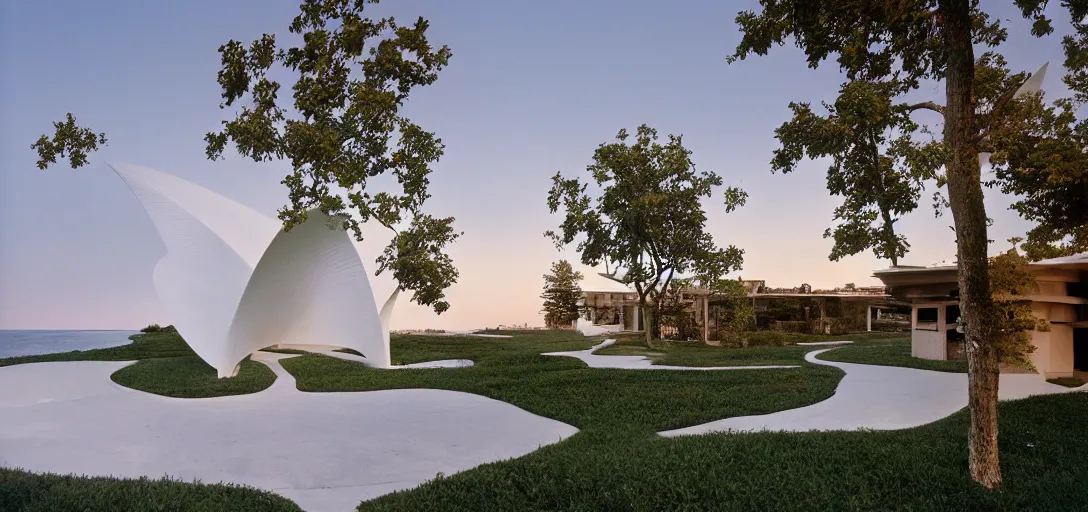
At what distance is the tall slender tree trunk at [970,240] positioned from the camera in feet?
18.1

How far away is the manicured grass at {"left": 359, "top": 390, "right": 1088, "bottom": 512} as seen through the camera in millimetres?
5145

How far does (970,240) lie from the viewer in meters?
5.68

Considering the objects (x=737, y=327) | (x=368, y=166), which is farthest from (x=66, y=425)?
(x=737, y=327)

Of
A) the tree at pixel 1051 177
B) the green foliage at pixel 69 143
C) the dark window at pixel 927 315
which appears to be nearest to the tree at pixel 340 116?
the green foliage at pixel 69 143

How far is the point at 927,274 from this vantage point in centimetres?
1388

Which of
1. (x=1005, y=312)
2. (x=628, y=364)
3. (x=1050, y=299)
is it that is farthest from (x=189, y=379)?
(x=1050, y=299)

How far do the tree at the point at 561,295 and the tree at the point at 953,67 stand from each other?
95.2 ft

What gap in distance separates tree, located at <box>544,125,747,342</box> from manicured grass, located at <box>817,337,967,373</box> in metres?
4.69

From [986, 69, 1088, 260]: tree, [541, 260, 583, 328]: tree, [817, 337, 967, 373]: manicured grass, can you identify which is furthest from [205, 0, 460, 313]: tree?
[541, 260, 583, 328]: tree

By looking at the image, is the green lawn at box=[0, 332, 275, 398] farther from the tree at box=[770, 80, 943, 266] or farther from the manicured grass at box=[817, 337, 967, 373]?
the manicured grass at box=[817, 337, 967, 373]

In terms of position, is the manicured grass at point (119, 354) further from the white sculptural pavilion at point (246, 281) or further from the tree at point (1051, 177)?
the tree at point (1051, 177)

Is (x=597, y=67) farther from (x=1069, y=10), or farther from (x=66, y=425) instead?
(x=66, y=425)

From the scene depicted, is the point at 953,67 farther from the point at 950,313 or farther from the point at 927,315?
the point at 927,315

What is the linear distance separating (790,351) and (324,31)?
1505 cm
